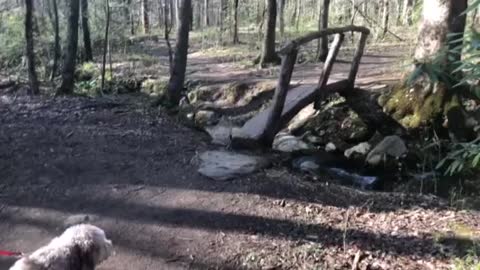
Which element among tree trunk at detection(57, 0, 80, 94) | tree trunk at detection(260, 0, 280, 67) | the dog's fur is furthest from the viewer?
tree trunk at detection(260, 0, 280, 67)

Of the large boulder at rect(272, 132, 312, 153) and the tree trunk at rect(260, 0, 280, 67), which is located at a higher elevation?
the tree trunk at rect(260, 0, 280, 67)

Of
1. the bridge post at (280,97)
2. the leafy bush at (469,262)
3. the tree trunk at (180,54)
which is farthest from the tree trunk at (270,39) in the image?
the leafy bush at (469,262)

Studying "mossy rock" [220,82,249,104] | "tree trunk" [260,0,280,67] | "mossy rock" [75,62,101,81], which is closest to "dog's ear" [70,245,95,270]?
"mossy rock" [220,82,249,104]

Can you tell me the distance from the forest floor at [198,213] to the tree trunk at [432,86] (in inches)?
116

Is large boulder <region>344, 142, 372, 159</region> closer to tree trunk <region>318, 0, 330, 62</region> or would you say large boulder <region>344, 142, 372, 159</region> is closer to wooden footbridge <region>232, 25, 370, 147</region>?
wooden footbridge <region>232, 25, 370, 147</region>

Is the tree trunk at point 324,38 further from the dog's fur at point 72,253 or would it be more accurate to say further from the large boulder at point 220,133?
the dog's fur at point 72,253

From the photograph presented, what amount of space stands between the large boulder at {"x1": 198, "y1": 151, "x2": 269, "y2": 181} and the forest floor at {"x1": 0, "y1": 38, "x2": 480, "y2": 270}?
0.49 feet

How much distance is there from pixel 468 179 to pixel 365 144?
6.78ft

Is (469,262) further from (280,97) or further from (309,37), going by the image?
(309,37)

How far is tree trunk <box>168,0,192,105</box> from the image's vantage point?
10.9m

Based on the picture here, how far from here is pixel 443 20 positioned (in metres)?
8.91

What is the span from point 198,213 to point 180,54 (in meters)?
6.48

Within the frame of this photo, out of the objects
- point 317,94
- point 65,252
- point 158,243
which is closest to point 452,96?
point 317,94

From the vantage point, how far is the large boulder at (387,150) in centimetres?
860
